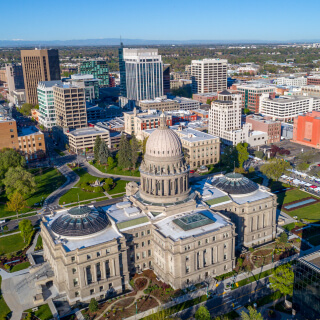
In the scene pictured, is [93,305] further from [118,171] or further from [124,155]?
[124,155]

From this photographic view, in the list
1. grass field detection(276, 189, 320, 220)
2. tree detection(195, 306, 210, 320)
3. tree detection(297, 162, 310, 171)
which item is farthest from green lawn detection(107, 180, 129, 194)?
tree detection(195, 306, 210, 320)

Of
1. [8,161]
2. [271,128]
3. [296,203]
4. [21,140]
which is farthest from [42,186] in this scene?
[271,128]

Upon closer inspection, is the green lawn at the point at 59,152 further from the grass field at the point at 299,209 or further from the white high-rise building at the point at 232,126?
the grass field at the point at 299,209

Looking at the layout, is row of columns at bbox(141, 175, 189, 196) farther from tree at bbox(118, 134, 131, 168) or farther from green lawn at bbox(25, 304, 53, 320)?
tree at bbox(118, 134, 131, 168)

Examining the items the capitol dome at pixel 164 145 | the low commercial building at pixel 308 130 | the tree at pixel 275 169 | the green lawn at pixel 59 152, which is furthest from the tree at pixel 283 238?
the green lawn at pixel 59 152

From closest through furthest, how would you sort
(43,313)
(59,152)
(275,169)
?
1. (43,313)
2. (275,169)
3. (59,152)

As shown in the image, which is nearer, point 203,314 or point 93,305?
point 203,314
